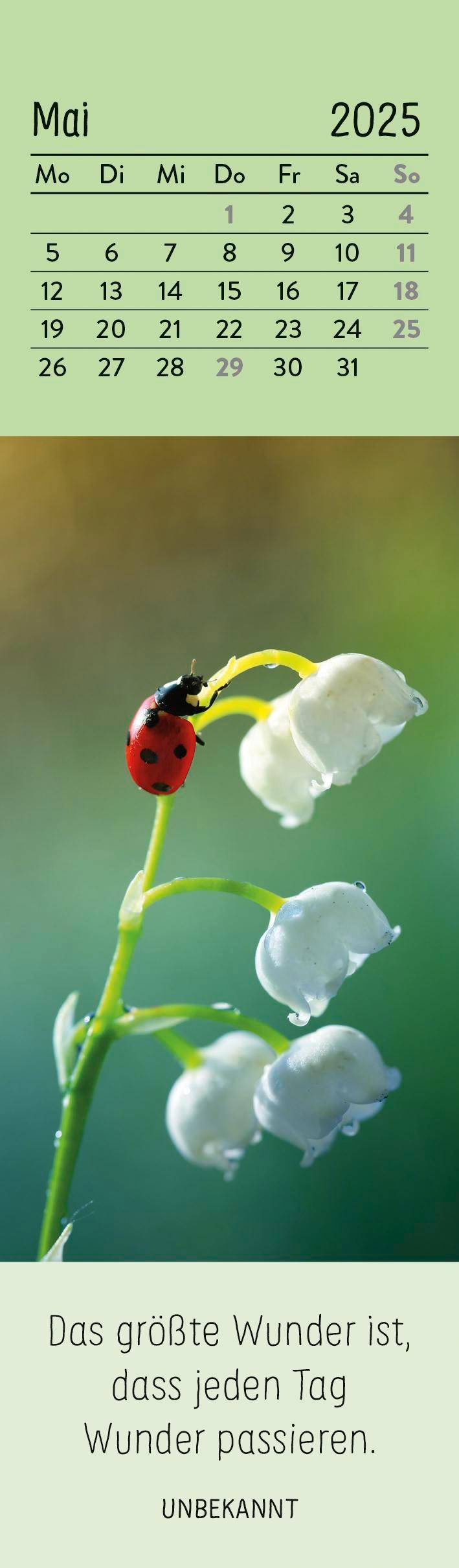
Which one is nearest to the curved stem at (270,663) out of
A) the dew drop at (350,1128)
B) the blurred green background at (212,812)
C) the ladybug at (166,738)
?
the ladybug at (166,738)

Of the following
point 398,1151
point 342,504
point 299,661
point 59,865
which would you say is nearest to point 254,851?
point 59,865

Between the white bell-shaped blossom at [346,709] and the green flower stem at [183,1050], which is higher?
the white bell-shaped blossom at [346,709]

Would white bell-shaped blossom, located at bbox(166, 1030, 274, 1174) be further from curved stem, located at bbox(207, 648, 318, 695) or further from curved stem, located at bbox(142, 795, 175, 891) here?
curved stem, located at bbox(207, 648, 318, 695)
